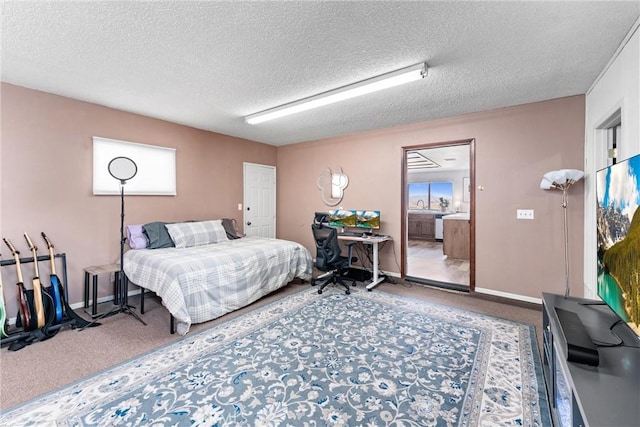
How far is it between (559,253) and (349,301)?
2.59 m

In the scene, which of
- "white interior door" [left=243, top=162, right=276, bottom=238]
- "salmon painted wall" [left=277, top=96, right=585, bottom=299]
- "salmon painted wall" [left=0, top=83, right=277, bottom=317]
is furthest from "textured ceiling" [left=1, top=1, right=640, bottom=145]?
"white interior door" [left=243, top=162, right=276, bottom=238]

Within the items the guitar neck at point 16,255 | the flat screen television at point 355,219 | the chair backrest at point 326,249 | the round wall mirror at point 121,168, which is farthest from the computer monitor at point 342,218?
the guitar neck at point 16,255

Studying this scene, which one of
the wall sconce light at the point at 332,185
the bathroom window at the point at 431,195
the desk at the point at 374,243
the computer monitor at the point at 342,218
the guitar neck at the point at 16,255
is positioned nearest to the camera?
the guitar neck at the point at 16,255

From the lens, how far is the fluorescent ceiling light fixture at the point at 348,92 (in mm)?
2527

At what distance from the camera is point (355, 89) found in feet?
9.46

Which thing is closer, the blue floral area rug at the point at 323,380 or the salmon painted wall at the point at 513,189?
the blue floral area rug at the point at 323,380

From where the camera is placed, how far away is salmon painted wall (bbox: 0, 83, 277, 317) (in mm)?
2934

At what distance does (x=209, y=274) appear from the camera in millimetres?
3035

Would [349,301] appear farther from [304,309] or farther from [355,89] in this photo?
[355,89]

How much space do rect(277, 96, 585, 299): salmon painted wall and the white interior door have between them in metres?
2.37

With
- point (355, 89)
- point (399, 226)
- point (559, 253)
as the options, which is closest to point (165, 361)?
point (355, 89)

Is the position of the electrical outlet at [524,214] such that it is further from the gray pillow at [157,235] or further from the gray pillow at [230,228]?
the gray pillow at [157,235]

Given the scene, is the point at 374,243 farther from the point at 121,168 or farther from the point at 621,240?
the point at 121,168

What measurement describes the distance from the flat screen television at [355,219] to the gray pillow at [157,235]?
268 centimetres
